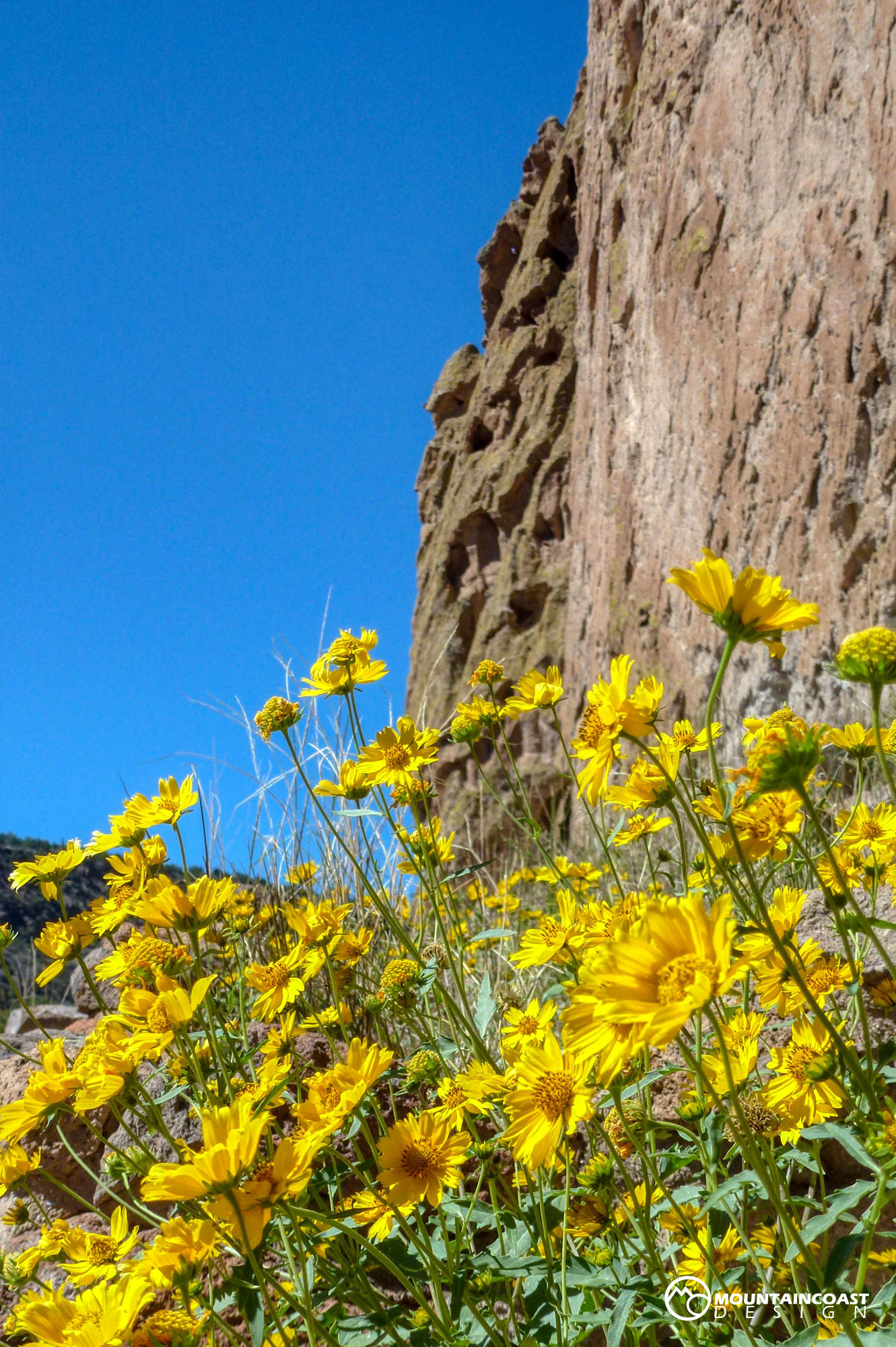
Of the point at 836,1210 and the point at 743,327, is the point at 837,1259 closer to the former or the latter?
the point at 836,1210

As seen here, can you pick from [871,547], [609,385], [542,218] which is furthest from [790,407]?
[542,218]

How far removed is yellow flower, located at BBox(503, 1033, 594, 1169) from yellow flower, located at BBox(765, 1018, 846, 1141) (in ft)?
0.93

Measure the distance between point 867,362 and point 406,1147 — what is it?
200 inches

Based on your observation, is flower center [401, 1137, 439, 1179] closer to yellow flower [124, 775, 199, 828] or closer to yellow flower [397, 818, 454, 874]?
yellow flower [397, 818, 454, 874]

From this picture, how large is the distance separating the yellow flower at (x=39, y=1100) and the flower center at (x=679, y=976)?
102 cm

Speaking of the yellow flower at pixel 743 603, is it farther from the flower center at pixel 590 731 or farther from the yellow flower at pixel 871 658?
the flower center at pixel 590 731

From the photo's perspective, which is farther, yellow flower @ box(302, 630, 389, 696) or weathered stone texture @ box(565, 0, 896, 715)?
weathered stone texture @ box(565, 0, 896, 715)

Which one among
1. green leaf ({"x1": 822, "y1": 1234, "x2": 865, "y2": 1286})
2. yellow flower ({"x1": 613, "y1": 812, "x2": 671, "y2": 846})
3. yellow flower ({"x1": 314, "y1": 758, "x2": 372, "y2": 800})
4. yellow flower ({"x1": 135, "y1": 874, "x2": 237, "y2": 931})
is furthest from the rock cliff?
green leaf ({"x1": 822, "y1": 1234, "x2": 865, "y2": 1286})

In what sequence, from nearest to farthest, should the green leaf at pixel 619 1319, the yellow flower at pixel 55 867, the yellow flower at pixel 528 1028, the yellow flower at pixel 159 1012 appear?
the green leaf at pixel 619 1319
the yellow flower at pixel 159 1012
the yellow flower at pixel 528 1028
the yellow flower at pixel 55 867

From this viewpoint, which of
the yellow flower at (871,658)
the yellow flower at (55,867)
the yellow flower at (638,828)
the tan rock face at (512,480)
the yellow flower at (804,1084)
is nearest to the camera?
the yellow flower at (871,658)

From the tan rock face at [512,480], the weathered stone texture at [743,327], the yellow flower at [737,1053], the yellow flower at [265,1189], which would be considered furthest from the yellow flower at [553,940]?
the tan rock face at [512,480]

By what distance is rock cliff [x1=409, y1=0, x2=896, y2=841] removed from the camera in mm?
5102

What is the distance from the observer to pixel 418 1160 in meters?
1.16

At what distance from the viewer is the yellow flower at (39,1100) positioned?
134 cm
